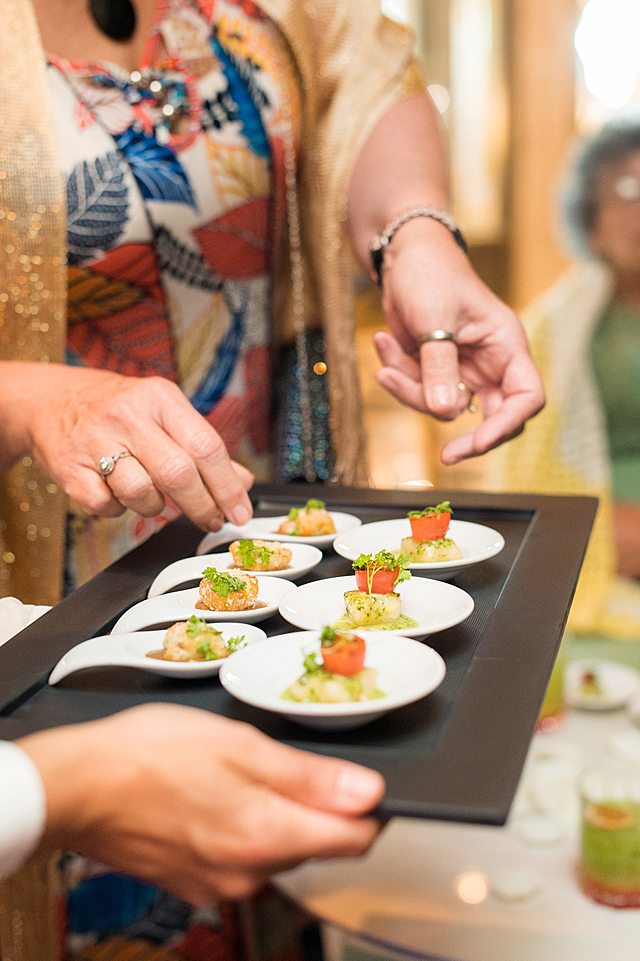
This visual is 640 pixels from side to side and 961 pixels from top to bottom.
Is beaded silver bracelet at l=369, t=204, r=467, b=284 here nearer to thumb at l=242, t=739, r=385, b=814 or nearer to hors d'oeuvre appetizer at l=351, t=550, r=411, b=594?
hors d'oeuvre appetizer at l=351, t=550, r=411, b=594

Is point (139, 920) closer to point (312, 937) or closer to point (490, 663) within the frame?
point (312, 937)

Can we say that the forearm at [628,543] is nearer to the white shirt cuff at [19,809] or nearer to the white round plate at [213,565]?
the white round plate at [213,565]

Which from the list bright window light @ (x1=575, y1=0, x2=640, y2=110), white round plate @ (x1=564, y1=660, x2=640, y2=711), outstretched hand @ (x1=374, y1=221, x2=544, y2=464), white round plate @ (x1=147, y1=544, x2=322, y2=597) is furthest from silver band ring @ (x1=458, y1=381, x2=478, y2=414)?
bright window light @ (x1=575, y1=0, x2=640, y2=110)

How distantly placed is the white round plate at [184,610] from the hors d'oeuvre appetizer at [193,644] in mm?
56

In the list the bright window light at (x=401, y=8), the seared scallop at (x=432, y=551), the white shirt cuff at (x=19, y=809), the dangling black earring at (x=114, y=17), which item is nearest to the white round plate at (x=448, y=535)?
the seared scallop at (x=432, y=551)

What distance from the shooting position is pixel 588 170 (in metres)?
2.99

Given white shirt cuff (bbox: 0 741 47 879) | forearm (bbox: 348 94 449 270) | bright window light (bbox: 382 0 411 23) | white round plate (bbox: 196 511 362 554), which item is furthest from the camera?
bright window light (bbox: 382 0 411 23)

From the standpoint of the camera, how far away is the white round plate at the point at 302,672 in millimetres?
717

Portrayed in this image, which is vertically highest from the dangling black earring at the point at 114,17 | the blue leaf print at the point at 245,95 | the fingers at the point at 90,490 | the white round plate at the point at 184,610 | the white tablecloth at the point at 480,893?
the dangling black earring at the point at 114,17

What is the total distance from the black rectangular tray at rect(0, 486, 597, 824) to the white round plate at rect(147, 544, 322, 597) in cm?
2

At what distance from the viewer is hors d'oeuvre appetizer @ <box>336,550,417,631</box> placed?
0.90 m

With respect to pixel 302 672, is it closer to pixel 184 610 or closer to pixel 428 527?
pixel 184 610

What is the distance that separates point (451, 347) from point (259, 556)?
0.38 meters

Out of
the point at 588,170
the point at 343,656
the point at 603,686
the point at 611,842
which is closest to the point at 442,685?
the point at 343,656
